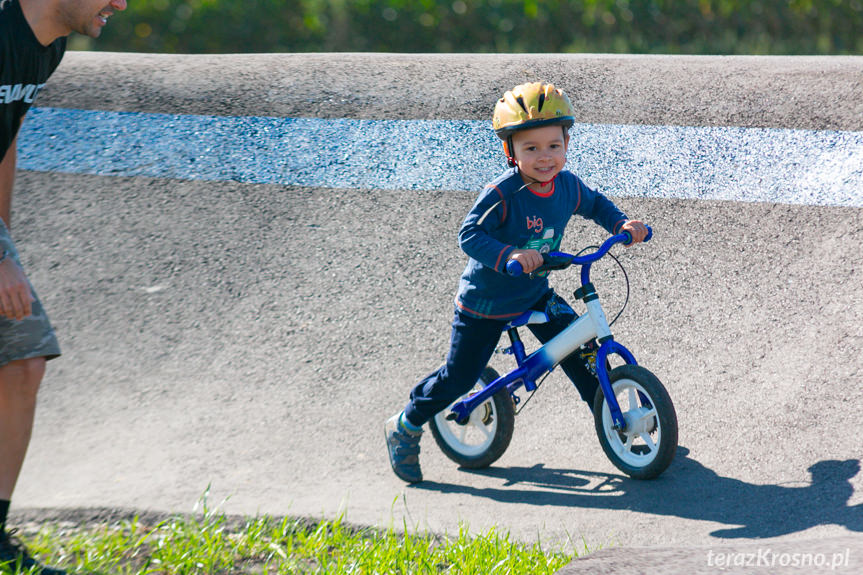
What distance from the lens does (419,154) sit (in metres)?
7.23

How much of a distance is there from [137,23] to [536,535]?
11.5m

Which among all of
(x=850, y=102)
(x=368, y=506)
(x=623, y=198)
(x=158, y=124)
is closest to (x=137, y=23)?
(x=158, y=124)

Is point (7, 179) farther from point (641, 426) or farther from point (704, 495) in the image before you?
point (704, 495)

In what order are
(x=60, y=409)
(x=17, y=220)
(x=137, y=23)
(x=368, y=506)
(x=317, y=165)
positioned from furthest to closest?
(x=137, y=23) < (x=317, y=165) < (x=17, y=220) < (x=60, y=409) < (x=368, y=506)

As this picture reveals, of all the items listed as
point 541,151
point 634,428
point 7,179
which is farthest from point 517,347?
point 7,179

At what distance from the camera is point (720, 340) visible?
17.3 ft

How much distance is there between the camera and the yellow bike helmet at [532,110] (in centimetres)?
374

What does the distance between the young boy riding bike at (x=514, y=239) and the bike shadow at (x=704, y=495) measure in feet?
1.41

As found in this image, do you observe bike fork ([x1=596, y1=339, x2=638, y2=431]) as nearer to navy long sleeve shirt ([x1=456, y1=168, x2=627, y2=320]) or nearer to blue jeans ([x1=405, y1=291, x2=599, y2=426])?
blue jeans ([x1=405, y1=291, x2=599, y2=426])

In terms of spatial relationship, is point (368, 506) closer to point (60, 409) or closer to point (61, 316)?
point (60, 409)

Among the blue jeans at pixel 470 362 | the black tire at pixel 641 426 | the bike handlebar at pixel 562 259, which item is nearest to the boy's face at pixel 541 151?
the bike handlebar at pixel 562 259

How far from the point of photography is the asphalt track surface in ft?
13.1

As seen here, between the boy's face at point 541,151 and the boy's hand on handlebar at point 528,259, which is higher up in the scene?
the boy's face at point 541,151

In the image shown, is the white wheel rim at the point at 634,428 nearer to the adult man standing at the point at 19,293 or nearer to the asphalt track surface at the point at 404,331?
the asphalt track surface at the point at 404,331
